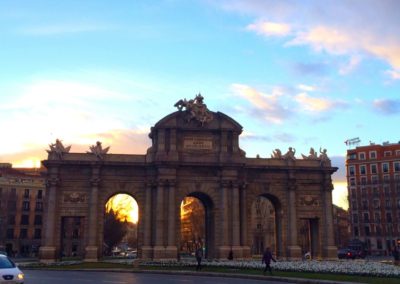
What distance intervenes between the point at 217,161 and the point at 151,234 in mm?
10437

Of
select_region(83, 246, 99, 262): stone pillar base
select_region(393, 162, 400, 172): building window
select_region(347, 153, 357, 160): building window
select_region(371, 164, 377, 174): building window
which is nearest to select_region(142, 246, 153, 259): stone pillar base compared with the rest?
select_region(83, 246, 99, 262): stone pillar base

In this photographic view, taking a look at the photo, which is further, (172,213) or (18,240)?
(18,240)

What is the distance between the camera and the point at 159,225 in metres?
49.2

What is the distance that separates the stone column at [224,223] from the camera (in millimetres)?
49562

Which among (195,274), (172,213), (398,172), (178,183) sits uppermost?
(398,172)

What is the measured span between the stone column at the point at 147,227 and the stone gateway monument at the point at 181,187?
103mm

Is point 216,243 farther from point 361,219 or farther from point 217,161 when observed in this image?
point 361,219

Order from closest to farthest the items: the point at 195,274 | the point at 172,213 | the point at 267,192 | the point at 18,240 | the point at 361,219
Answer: the point at 195,274 < the point at 172,213 < the point at 267,192 < the point at 18,240 < the point at 361,219

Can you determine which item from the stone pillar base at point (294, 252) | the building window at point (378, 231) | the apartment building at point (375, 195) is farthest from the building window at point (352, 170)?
the stone pillar base at point (294, 252)

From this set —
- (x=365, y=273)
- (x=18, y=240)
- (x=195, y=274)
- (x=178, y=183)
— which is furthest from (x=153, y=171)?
(x=18, y=240)

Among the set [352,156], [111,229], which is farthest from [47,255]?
[352,156]

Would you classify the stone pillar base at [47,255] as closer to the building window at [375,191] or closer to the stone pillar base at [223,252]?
the stone pillar base at [223,252]

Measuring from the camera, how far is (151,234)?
49938mm

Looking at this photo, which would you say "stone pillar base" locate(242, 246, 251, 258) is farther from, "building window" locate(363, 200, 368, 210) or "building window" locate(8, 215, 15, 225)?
"building window" locate(8, 215, 15, 225)
